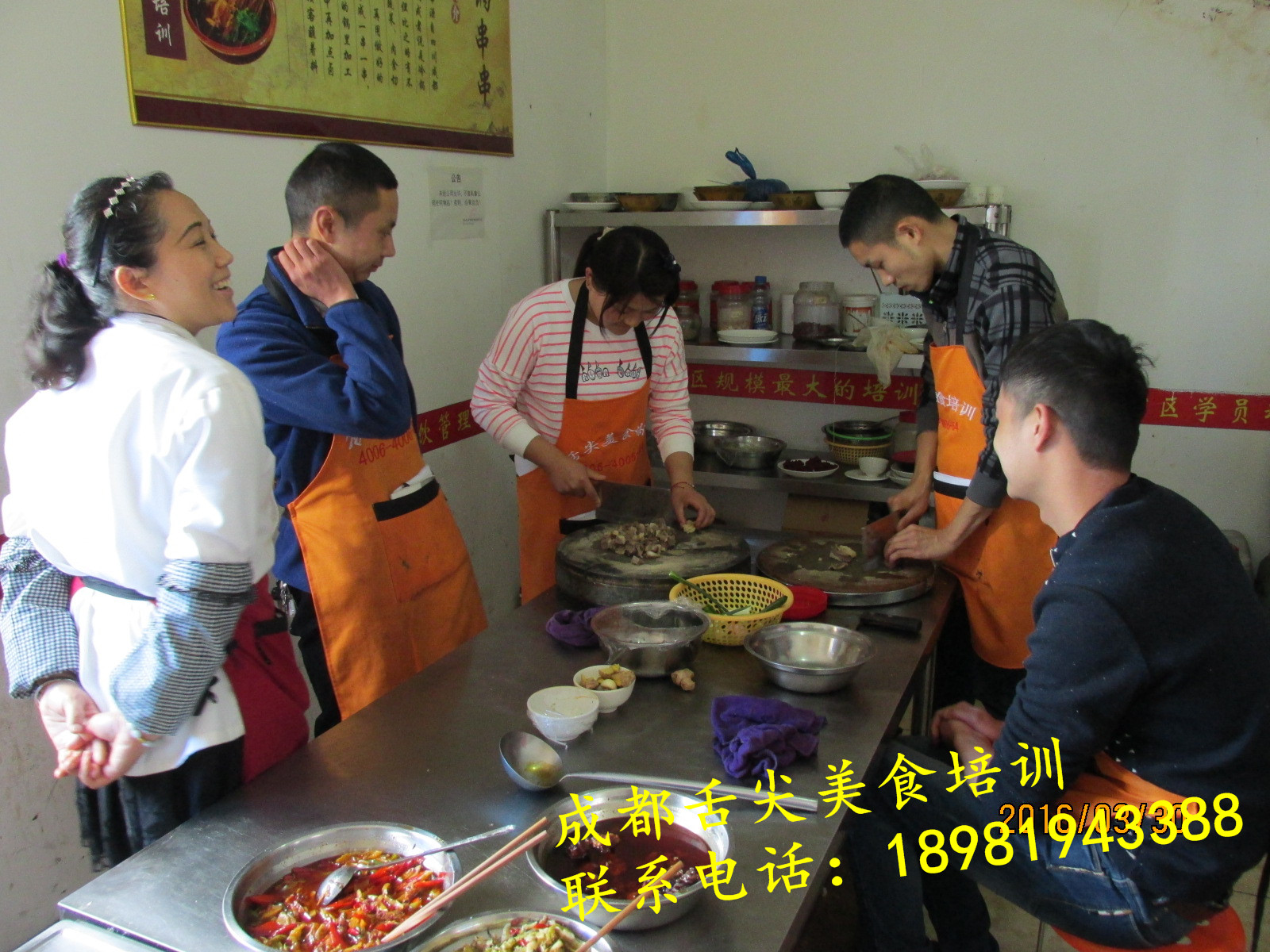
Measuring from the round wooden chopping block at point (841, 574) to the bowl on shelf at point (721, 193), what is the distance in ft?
5.74

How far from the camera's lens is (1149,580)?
1467 millimetres

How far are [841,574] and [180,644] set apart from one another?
1538 mm

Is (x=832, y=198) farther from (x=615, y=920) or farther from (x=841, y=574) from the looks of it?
(x=615, y=920)

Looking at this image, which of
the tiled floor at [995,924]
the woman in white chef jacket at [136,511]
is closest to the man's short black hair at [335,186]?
the woman in white chef jacket at [136,511]

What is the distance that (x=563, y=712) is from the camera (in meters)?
1.68

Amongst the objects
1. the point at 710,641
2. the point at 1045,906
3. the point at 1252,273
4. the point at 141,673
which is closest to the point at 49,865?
the point at 141,673

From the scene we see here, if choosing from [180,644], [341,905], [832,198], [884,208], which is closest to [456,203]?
[832,198]

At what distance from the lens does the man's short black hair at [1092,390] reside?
157 centimetres

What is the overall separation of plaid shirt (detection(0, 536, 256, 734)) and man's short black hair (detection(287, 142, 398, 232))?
90 centimetres

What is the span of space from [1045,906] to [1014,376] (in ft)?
2.93

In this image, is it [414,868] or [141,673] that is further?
[141,673]

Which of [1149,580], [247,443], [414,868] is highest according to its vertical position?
[247,443]

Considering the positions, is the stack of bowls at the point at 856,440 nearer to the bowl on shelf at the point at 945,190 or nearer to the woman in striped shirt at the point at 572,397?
the bowl on shelf at the point at 945,190

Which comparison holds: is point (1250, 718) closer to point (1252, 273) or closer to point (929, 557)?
point (929, 557)
